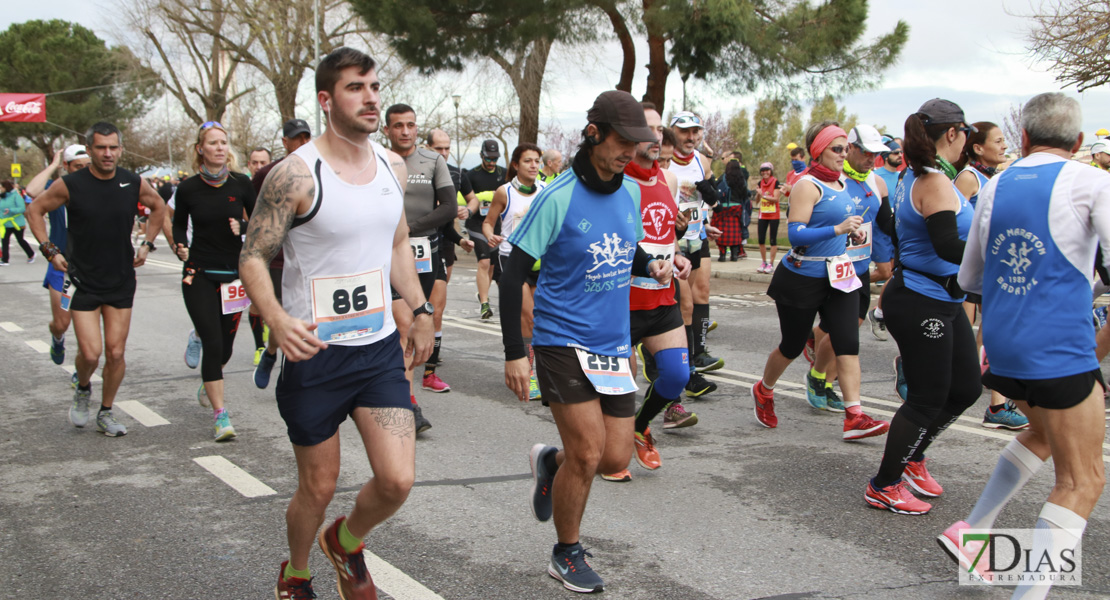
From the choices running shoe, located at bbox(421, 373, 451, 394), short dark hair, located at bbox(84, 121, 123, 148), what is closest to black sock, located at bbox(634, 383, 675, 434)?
running shoe, located at bbox(421, 373, 451, 394)

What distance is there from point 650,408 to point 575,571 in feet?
5.26

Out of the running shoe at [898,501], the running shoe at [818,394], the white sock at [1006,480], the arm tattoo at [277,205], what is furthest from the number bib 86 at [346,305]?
the running shoe at [818,394]

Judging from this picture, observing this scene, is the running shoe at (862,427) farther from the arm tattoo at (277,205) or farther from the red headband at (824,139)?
the arm tattoo at (277,205)

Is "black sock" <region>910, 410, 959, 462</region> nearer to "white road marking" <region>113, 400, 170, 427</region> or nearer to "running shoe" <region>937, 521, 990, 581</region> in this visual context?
"running shoe" <region>937, 521, 990, 581</region>

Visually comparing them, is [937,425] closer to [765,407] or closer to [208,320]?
[765,407]

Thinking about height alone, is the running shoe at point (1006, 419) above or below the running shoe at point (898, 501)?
below

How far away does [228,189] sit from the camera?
6.15m

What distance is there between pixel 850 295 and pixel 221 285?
391cm

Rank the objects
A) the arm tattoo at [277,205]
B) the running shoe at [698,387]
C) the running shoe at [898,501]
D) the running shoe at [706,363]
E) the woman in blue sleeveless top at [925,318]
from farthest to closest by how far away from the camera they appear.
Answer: the running shoe at [706,363]
the running shoe at [698,387]
the running shoe at [898,501]
the woman in blue sleeveless top at [925,318]
the arm tattoo at [277,205]

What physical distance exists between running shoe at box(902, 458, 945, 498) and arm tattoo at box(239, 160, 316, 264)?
315 cm

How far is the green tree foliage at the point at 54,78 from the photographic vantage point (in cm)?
6469

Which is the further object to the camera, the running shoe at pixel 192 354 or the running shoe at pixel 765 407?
the running shoe at pixel 192 354

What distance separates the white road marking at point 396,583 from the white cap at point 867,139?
145 inches

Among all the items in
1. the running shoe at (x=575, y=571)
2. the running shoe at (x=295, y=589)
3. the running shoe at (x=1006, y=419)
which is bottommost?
the running shoe at (x=1006, y=419)
